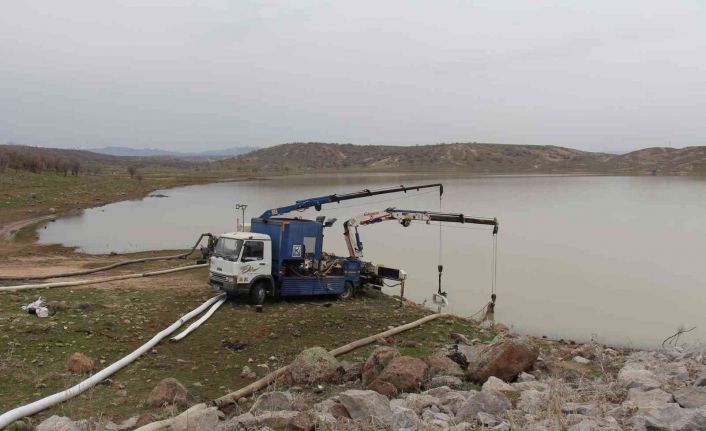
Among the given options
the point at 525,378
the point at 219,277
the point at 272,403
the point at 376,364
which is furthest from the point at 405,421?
the point at 219,277

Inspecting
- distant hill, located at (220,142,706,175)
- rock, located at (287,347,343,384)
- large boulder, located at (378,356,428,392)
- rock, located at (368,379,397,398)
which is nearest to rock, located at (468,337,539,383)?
large boulder, located at (378,356,428,392)

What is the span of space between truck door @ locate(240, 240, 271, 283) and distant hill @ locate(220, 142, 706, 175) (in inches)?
4897

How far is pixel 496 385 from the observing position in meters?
8.45

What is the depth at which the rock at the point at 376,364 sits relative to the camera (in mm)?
8969

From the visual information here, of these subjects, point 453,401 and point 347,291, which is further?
point 347,291

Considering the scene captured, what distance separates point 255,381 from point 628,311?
13.0m

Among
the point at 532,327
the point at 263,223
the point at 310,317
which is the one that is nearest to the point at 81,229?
the point at 263,223

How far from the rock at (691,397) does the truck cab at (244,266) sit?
35.4ft

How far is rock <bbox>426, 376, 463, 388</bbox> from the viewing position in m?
8.89

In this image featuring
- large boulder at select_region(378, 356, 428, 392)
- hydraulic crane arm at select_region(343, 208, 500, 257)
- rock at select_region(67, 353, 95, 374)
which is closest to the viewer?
large boulder at select_region(378, 356, 428, 392)

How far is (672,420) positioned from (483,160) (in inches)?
6224

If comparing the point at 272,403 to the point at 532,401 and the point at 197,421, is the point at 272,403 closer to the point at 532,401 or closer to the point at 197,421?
the point at 197,421

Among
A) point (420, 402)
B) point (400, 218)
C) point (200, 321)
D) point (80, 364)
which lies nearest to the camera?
point (420, 402)

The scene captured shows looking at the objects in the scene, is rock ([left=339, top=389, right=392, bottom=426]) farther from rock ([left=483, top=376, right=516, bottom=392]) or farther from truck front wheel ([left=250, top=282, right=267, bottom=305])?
truck front wheel ([left=250, top=282, right=267, bottom=305])
